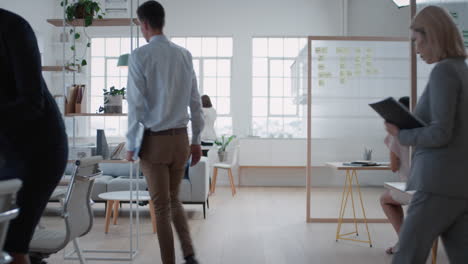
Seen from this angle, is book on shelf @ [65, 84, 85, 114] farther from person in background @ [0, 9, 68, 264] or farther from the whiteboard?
the whiteboard

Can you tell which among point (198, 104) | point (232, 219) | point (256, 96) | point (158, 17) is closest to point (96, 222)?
point (232, 219)

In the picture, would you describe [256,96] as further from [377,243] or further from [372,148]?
[377,243]

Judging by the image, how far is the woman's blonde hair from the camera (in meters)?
1.55

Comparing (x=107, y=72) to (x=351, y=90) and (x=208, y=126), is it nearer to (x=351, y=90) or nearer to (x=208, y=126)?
(x=208, y=126)

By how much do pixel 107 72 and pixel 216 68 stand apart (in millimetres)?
2154

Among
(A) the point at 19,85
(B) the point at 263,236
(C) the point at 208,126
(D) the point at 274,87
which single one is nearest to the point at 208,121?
(C) the point at 208,126

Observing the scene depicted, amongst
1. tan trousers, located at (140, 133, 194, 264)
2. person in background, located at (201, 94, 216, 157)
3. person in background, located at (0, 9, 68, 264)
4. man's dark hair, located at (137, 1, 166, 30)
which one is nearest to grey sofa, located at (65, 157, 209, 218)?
person in background, located at (201, 94, 216, 157)

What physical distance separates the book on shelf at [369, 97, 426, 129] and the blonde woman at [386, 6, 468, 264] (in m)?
0.03

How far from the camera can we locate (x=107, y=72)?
8906 mm

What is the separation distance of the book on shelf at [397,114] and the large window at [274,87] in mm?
6948

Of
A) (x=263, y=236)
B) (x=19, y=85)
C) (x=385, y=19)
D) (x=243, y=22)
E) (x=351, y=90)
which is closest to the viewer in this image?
(x=19, y=85)

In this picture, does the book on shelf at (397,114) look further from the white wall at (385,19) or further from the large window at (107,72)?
the large window at (107,72)

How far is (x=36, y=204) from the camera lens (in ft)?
4.52

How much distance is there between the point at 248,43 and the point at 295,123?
176 centimetres
